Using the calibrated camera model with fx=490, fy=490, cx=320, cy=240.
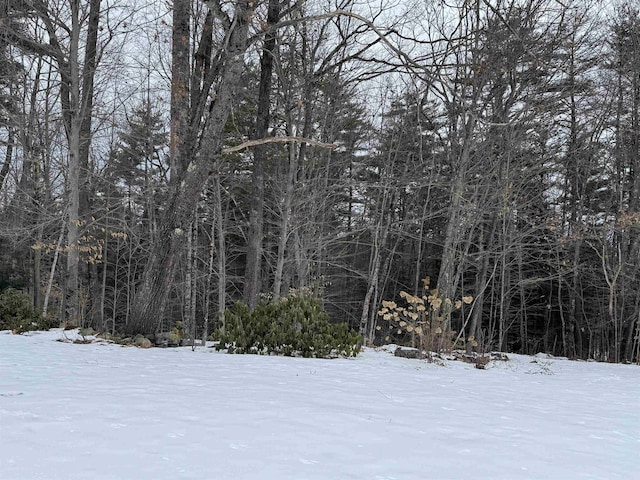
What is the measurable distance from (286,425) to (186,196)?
4.55m

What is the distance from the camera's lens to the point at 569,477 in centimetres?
213

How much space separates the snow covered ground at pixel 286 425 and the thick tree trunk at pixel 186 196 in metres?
1.77

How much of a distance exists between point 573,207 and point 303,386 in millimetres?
15375

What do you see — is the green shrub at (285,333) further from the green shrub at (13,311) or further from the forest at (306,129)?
the green shrub at (13,311)

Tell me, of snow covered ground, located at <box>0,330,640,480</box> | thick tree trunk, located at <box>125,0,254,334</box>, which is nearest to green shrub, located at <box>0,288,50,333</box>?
thick tree trunk, located at <box>125,0,254,334</box>

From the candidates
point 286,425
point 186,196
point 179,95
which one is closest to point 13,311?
point 186,196

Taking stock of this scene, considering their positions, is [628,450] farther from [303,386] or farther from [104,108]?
[104,108]

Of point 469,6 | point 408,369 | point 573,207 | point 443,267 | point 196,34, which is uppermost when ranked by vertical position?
point 469,6

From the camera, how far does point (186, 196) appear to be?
6582mm

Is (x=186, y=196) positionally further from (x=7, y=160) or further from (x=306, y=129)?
(x=7, y=160)

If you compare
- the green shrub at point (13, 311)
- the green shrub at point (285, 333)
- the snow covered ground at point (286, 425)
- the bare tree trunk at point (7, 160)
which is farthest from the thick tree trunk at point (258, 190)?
the bare tree trunk at point (7, 160)

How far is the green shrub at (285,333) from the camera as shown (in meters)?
6.43

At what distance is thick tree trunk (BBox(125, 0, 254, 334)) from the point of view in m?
6.53

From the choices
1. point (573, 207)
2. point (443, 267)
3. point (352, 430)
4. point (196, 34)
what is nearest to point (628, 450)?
point (352, 430)
